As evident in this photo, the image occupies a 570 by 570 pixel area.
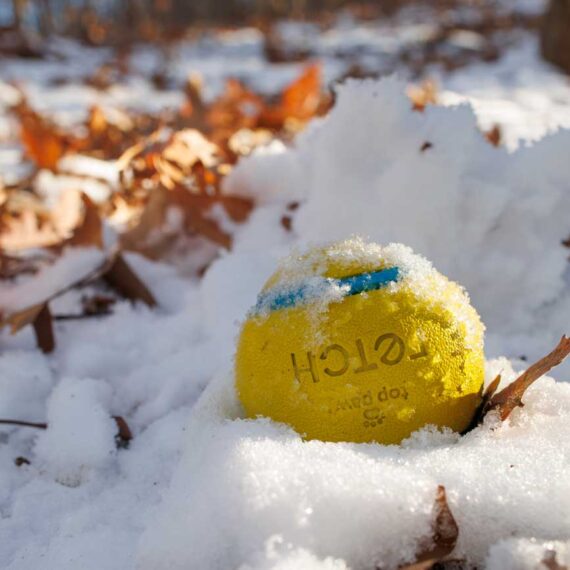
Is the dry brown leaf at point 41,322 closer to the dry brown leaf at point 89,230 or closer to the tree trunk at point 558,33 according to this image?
the dry brown leaf at point 89,230

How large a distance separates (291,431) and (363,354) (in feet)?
0.67

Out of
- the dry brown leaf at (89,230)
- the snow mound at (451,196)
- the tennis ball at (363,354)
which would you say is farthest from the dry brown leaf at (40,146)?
the tennis ball at (363,354)

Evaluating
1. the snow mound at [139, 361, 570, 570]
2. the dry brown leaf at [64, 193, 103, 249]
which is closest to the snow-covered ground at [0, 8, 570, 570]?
the snow mound at [139, 361, 570, 570]

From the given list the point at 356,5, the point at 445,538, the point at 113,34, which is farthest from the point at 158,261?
the point at 356,5

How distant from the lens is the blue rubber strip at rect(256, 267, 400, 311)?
129 centimetres

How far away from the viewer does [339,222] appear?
2.09 m

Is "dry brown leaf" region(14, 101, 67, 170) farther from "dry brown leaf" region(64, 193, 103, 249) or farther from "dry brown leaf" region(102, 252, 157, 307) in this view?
"dry brown leaf" region(102, 252, 157, 307)

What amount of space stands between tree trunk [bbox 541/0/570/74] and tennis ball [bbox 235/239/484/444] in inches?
221

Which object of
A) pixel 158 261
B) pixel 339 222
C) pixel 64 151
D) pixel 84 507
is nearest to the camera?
pixel 84 507

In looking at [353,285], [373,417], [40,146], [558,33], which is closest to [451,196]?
[353,285]

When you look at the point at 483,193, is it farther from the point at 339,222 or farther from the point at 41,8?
the point at 41,8

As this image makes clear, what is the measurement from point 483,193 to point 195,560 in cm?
135

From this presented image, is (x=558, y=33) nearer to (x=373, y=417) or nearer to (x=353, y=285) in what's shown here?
(x=353, y=285)

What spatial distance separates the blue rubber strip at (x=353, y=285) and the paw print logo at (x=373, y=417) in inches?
8.9
